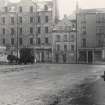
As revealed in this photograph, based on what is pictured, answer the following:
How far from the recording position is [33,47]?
3723 inches

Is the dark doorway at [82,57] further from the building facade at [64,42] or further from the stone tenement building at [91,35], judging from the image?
the building facade at [64,42]

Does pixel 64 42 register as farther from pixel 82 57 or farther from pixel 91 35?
pixel 91 35

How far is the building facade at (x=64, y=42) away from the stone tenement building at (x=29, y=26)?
5.95 ft

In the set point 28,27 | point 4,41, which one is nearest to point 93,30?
point 28,27

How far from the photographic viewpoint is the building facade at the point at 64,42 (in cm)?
9106

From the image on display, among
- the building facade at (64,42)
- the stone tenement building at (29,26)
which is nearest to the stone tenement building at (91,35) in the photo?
the building facade at (64,42)

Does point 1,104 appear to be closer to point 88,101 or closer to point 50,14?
point 88,101

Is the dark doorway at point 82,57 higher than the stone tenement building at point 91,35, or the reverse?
the stone tenement building at point 91,35

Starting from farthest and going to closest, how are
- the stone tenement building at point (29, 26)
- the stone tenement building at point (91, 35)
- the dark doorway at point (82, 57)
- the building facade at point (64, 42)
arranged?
1. the stone tenement building at point (29, 26)
2. the building facade at point (64, 42)
3. the dark doorway at point (82, 57)
4. the stone tenement building at point (91, 35)

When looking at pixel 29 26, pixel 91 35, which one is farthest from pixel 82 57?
pixel 29 26

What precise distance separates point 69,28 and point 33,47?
39.8 ft

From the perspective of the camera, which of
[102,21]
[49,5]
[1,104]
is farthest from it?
[49,5]

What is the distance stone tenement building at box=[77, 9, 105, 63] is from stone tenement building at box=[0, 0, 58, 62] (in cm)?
881

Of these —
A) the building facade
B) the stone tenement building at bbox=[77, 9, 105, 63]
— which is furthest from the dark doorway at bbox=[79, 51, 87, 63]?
the building facade
